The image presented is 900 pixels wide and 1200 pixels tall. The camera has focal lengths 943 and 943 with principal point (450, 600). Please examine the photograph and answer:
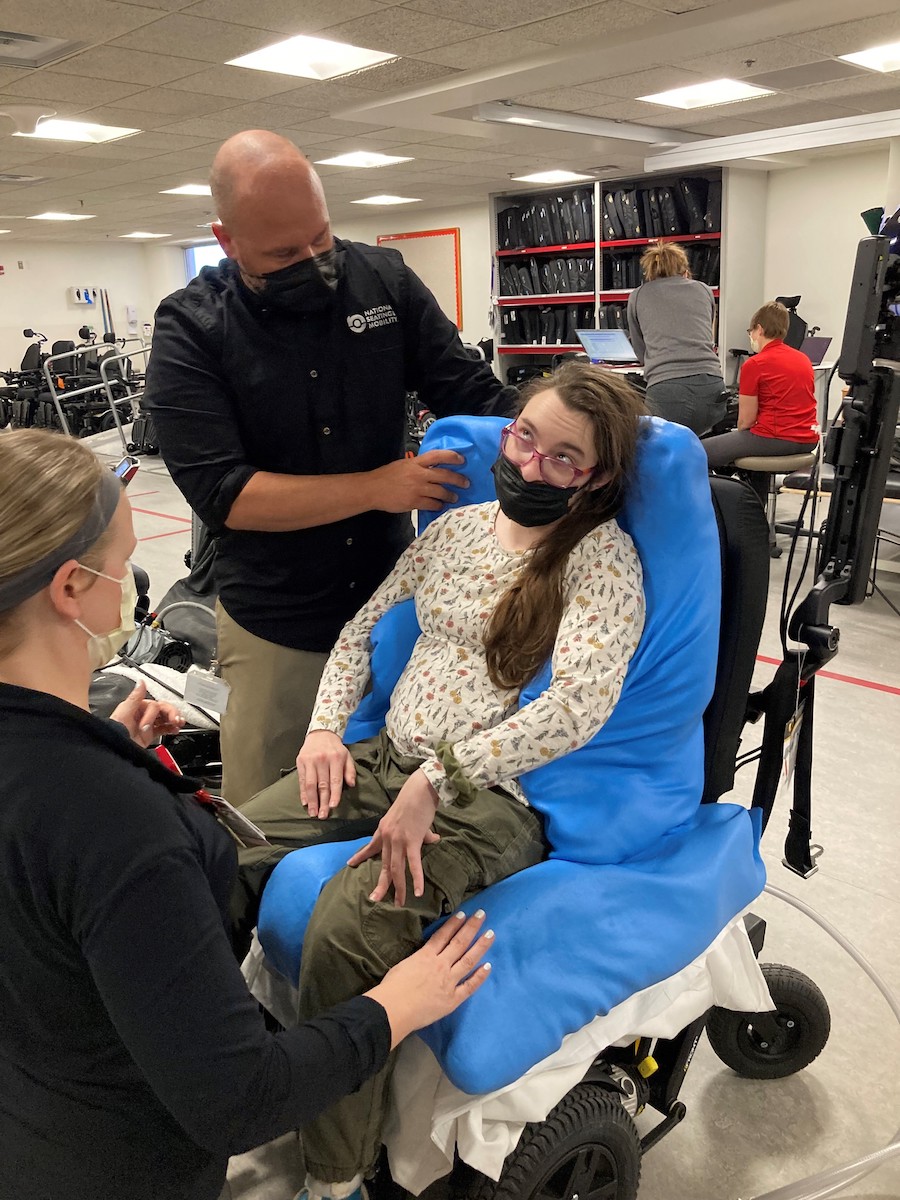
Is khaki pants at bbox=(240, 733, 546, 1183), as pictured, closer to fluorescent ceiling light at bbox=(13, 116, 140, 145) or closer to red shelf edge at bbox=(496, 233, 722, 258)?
fluorescent ceiling light at bbox=(13, 116, 140, 145)

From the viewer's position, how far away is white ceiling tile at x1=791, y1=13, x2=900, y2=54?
423 centimetres

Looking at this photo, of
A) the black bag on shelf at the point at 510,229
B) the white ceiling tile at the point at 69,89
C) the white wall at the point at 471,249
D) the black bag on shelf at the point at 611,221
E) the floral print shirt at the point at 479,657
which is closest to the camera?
the floral print shirt at the point at 479,657

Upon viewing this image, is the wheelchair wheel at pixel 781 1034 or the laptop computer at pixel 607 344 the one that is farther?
the laptop computer at pixel 607 344

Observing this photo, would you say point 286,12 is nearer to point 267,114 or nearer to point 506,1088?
point 267,114

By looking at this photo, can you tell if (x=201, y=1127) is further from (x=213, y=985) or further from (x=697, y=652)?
(x=697, y=652)

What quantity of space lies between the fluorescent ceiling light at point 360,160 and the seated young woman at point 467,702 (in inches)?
252

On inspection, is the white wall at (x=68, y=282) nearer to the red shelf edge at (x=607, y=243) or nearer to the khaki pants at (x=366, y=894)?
the red shelf edge at (x=607, y=243)

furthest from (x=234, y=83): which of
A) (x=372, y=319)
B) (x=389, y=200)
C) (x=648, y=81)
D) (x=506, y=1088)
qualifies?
(x=389, y=200)

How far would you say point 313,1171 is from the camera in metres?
1.22

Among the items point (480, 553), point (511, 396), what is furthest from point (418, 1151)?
point (511, 396)

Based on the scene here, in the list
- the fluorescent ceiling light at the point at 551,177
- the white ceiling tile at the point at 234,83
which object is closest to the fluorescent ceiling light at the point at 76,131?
the white ceiling tile at the point at 234,83

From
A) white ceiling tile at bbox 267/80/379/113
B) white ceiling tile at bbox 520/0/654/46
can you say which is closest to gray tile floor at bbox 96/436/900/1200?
white ceiling tile at bbox 520/0/654/46

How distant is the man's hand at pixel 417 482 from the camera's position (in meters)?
1.70

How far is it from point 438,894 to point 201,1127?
504 millimetres
